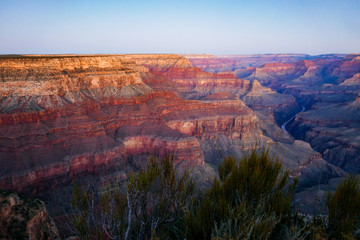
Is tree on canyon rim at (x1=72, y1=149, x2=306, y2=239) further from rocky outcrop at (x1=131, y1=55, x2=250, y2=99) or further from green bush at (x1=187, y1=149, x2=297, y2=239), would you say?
rocky outcrop at (x1=131, y1=55, x2=250, y2=99)

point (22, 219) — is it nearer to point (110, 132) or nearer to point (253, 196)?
point (253, 196)

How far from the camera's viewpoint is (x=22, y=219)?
353 inches

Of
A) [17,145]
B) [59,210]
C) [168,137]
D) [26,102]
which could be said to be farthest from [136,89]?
[59,210]

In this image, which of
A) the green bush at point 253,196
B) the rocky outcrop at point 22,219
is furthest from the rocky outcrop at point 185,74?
the rocky outcrop at point 22,219


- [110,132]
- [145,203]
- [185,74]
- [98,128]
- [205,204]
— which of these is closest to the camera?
[205,204]

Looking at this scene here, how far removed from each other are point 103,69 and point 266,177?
1768 inches

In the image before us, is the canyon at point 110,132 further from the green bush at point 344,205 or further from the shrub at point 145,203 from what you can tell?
the shrub at point 145,203

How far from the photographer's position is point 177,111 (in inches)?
2037

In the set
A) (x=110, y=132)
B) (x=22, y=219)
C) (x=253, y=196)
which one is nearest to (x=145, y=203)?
(x=22, y=219)

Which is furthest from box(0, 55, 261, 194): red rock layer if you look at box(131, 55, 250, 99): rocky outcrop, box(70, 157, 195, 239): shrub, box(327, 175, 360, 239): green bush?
box(131, 55, 250, 99): rocky outcrop

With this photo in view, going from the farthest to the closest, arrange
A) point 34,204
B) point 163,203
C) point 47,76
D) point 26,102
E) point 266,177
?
point 47,76
point 26,102
point 163,203
point 266,177
point 34,204

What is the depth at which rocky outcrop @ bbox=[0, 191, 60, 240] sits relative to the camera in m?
8.47

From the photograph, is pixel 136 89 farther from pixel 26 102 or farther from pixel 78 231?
pixel 78 231

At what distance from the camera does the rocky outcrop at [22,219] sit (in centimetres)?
847
